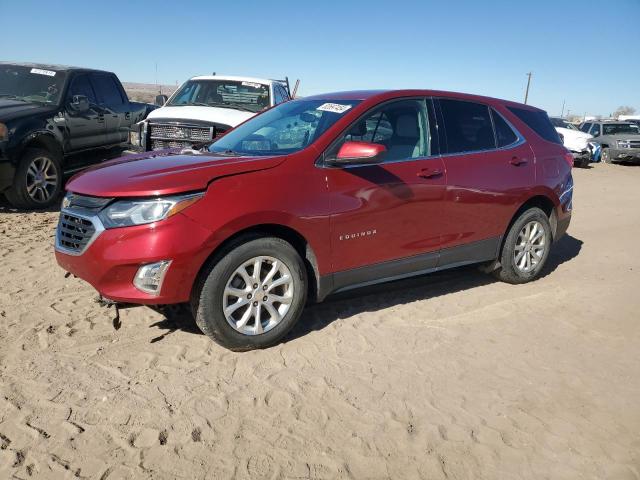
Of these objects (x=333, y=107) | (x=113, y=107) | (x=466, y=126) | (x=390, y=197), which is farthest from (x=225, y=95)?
(x=390, y=197)

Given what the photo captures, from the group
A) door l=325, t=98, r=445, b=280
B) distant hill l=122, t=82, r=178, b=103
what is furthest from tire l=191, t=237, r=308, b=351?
distant hill l=122, t=82, r=178, b=103

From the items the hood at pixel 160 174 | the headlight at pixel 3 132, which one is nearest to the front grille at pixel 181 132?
the headlight at pixel 3 132

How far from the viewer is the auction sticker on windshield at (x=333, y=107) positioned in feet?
13.7

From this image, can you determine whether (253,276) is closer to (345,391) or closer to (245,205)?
(245,205)

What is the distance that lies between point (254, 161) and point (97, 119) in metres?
6.01

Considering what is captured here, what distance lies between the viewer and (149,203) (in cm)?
328

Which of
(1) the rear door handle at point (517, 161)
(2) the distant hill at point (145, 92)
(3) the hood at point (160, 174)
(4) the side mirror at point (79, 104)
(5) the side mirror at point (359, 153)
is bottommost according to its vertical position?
(3) the hood at point (160, 174)

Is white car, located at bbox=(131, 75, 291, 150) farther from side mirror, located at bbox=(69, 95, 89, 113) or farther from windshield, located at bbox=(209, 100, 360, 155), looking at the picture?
windshield, located at bbox=(209, 100, 360, 155)

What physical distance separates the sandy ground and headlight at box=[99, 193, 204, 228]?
0.95 m

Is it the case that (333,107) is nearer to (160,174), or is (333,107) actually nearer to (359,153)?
(359,153)

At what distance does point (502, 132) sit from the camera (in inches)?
201

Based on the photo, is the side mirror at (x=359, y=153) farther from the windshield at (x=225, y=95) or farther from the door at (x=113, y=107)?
the door at (x=113, y=107)

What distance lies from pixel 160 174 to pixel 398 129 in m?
2.00

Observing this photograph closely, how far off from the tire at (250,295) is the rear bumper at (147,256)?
147 mm
